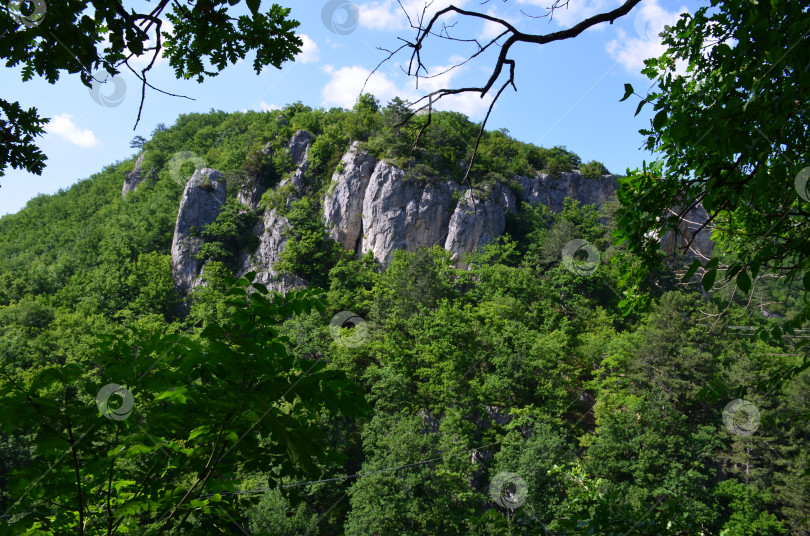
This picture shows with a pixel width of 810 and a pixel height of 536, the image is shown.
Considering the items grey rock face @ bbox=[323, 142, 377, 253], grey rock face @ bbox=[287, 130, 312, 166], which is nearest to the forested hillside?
grey rock face @ bbox=[287, 130, 312, 166]

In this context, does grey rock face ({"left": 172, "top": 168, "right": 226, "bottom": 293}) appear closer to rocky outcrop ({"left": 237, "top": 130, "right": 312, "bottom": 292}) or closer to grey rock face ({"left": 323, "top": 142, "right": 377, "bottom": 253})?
rocky outcrop ({"left": 237, "top": 130, "right": 312, "bottom": 292})

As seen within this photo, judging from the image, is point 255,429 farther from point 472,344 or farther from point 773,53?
point 472,344

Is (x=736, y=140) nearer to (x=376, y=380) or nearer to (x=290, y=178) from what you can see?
(x=376, y=380)

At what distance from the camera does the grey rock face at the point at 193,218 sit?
42000mm

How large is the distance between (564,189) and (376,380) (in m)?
31.2

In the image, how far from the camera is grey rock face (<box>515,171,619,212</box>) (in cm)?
4547

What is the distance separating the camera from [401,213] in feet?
124

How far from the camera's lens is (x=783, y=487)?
17234 millimetres

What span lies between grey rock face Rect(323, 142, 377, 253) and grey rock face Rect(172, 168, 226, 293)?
1178cm

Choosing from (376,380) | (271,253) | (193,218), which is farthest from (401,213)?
(193,218)

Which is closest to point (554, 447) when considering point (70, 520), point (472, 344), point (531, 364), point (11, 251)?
point (531, 364)

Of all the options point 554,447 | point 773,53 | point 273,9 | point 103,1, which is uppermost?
point 273,9

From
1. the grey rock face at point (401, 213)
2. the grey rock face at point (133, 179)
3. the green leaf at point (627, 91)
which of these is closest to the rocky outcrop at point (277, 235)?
the grey rock face at point (401, 213)

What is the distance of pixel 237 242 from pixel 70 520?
4390cm
